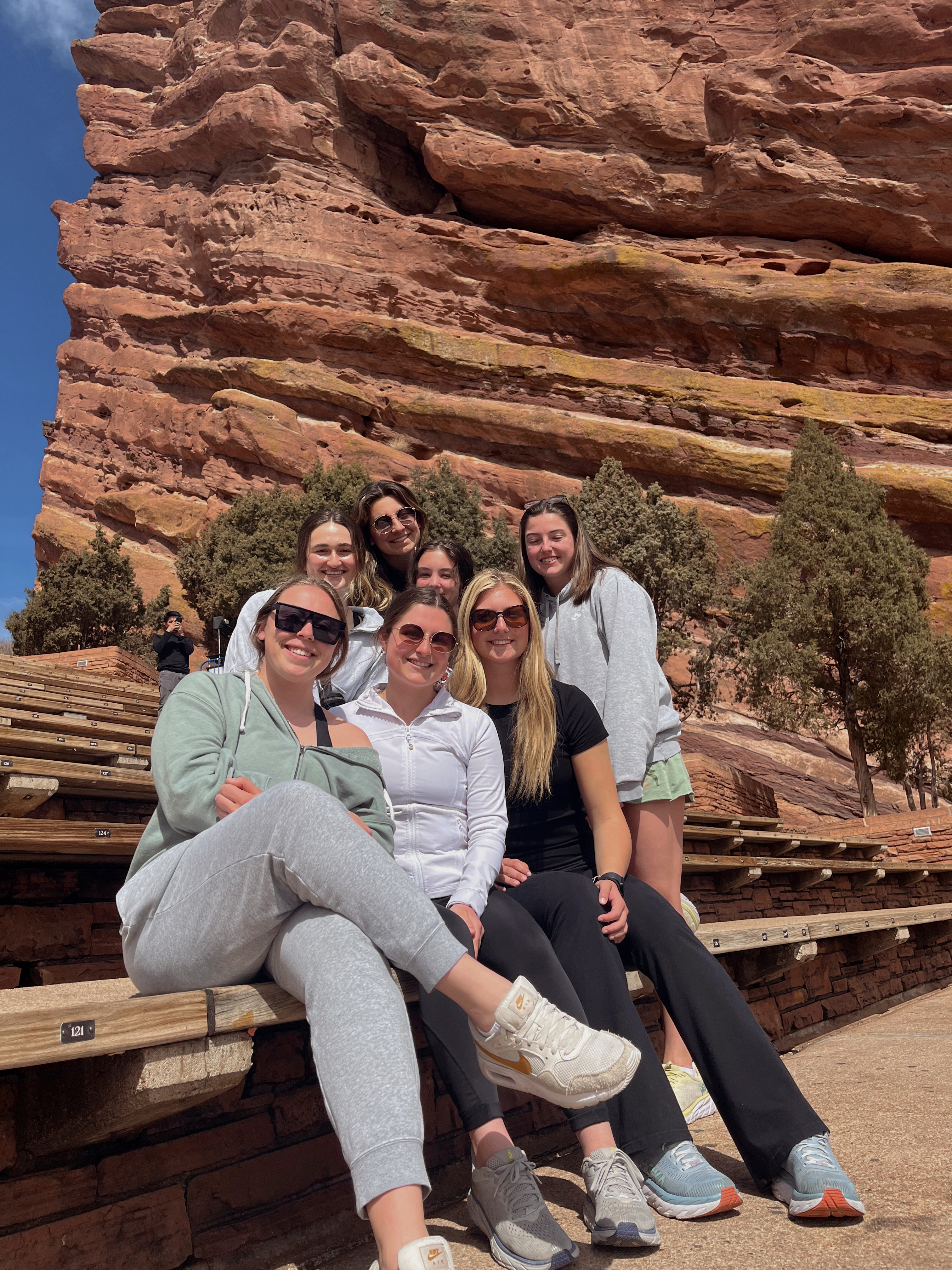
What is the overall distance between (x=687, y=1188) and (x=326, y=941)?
1.13m

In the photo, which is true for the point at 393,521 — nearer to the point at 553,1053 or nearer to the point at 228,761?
the point at 228,761

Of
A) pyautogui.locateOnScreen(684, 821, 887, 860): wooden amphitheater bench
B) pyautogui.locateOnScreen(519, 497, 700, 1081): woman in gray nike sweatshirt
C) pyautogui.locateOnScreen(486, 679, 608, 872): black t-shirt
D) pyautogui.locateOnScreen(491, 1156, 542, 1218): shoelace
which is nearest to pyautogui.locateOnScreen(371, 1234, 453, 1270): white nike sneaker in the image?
pyautogui.locateOnScreen(491, 1156, 542, 1218): shoelace

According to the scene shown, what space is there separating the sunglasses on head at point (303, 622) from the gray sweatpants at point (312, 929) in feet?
2.36

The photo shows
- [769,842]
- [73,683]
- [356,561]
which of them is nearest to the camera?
[356,561]

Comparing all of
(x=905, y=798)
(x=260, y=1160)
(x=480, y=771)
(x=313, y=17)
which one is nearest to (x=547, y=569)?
(x=480, y=771)

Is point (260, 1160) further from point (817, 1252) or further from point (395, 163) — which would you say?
point (395, 163)

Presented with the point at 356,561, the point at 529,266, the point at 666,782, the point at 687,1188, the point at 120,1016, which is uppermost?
the point at 529,266

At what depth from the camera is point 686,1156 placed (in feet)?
7.39

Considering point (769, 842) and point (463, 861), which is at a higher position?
point (463, 861)

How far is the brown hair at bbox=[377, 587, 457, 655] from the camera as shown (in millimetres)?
2982

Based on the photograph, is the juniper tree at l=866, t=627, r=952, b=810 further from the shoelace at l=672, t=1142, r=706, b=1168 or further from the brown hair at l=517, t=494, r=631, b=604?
the shoelace at l=672, t=1142, r=706, b=1168

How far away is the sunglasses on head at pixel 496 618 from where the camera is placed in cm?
317

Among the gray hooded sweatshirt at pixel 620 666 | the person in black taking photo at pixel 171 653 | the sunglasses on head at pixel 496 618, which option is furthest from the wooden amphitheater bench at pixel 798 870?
the person in black taking photo at pixel 171 653

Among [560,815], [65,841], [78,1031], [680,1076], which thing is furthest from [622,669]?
[78,1031]
